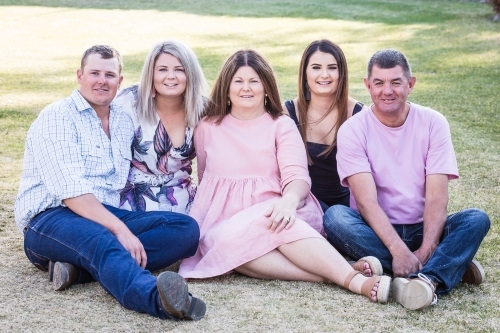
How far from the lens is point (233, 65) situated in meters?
4.14

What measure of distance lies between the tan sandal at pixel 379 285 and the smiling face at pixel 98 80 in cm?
155

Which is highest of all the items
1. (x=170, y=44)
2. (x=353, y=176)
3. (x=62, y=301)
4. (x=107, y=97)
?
(x=170, y=44)

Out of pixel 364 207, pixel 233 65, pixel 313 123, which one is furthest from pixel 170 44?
pixel 364 207

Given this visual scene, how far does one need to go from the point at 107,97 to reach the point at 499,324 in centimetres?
221

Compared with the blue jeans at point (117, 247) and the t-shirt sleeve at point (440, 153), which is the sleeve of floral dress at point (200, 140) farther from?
the t-shirt sleeve at point (440, 153)

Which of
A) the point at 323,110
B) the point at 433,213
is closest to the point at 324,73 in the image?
the point at 323,110

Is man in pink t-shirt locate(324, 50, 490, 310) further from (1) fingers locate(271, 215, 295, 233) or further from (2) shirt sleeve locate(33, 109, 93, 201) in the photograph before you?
(2) shirt sleeve locate(33, 109, 93, 201)

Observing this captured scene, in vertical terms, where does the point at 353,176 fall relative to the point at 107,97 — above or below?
below

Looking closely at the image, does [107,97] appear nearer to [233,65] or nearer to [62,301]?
[233,65]

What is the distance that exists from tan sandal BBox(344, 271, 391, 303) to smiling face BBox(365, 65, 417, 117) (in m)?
0.92

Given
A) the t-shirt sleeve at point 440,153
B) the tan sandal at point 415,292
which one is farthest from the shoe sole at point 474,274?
the t-shirt sleeve at point 440,153

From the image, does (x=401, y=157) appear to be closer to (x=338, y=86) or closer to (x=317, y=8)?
(x=338, y=86)

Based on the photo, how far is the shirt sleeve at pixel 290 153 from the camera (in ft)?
13.2

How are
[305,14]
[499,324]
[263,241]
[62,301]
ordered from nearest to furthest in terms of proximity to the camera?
1. [499,324]
2. [62,301]
3. [263,241]
4. [305,14]
